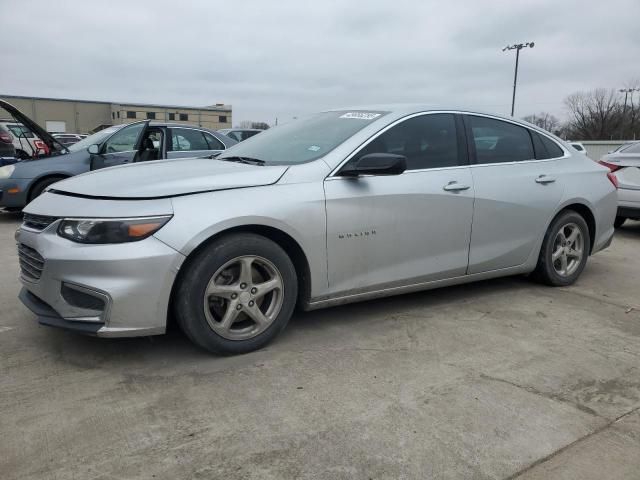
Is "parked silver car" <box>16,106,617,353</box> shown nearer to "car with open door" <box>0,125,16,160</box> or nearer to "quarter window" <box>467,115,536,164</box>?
"quarter window" <box>467,115,536,164</box>

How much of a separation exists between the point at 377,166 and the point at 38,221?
2013 millimetres

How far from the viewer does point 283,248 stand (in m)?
3.30

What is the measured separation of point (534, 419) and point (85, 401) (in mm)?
2175

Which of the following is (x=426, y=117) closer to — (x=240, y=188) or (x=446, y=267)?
(x=446, y=267)

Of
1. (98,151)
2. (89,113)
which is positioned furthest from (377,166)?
(89,113)

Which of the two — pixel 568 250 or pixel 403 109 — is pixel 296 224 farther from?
pixel 568 250

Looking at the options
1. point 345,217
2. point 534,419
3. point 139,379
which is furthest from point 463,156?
point 139,379

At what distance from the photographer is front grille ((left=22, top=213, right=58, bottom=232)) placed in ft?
9.83

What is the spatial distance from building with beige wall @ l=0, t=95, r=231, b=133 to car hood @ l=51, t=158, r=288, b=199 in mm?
68136

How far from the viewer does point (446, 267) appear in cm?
393

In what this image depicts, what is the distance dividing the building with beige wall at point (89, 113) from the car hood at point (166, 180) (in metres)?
68.1

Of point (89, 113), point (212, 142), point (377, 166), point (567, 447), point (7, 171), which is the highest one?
point (89, 113)

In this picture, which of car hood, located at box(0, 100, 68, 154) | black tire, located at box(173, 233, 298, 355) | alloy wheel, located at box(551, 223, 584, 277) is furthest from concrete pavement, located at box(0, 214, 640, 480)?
car hood, located at box(0, 100, 68, 154)

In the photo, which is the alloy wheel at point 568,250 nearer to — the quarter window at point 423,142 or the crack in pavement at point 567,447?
the quarter window at point 423,142
